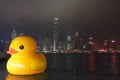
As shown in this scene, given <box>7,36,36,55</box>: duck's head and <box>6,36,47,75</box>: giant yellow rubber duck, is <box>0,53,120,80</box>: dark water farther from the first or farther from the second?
<box>7,36,36,55</box>: duck's head

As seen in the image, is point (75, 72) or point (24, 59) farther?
point (75, 72)

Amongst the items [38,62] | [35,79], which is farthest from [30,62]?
[35,79]

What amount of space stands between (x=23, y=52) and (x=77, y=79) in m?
5.73

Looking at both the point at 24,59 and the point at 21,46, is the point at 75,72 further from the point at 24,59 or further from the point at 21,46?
the point at 21,46

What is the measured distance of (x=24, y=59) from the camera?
2480cm

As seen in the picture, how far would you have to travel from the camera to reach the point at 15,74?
82.8 feet

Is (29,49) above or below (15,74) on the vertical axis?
above

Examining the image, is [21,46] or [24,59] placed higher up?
[21,46]

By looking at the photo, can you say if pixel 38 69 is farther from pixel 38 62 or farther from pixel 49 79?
pixel 49 79

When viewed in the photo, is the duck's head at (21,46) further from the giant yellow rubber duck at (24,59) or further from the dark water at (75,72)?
the dark water at (75,72)

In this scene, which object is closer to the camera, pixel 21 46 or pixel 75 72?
pixel 21 46

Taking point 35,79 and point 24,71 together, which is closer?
point 35,79

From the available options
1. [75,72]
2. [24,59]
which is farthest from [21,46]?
[75,72]

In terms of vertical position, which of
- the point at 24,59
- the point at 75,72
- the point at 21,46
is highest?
the point at 21,46
